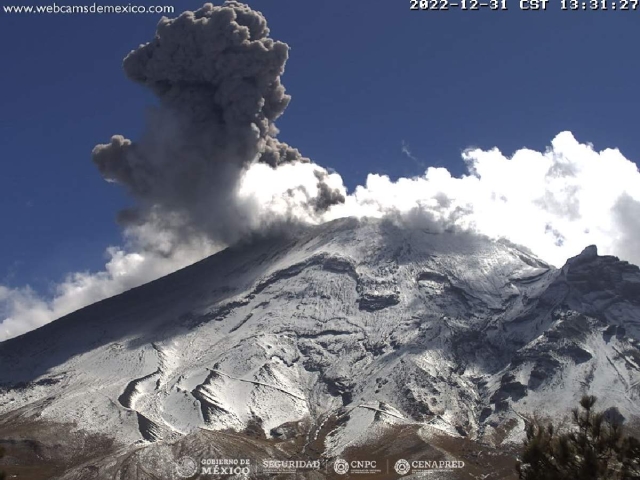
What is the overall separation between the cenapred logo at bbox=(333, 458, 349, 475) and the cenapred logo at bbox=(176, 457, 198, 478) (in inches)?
891

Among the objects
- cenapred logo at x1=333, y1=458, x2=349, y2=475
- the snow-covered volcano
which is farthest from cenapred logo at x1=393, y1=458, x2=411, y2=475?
cenapred logo at x1=333, y1=458, x2=349, y2=475

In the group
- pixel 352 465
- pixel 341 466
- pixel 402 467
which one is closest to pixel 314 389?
pixel 352 465

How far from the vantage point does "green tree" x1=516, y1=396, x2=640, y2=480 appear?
27.3 meters

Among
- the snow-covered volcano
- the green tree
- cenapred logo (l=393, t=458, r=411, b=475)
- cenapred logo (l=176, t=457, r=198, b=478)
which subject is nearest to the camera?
the green tree

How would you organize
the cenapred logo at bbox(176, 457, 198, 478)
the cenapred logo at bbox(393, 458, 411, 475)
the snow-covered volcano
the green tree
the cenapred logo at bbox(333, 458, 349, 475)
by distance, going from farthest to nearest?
the snow-covered volcano, the cenapred logo at bbox(333, 458, 349, 475), the cenapred logo at bbox(393, 458, 411, 475), the cenapred logo at bbox(176, 457, 198, 478), the green tree

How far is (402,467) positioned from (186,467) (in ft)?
113

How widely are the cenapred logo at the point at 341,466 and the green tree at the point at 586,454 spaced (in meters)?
107

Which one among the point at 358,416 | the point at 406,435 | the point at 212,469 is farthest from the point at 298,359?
the point at 212,469

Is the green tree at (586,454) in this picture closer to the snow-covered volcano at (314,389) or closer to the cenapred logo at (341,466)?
the snow-covered volcano at (314,389)

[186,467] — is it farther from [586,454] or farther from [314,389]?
[586,454]

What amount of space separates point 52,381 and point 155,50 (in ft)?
257

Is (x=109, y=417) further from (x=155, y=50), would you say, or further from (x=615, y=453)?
(x=615, y=453)

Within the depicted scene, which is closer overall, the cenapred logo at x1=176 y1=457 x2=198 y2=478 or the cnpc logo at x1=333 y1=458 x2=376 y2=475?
the cenapred logo at x1=176 y1=457 x2=198 y2=478

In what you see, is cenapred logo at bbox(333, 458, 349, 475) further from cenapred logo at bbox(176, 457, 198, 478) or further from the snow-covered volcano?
cenapred logo at bbox(176, 457, 198, 478)
